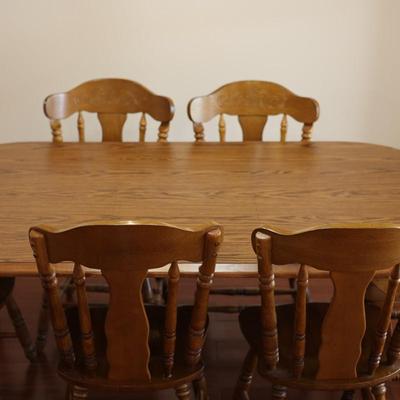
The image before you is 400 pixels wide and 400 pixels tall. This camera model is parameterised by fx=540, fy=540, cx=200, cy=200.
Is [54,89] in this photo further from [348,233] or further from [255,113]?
[348,233]

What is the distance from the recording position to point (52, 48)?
2.81 m

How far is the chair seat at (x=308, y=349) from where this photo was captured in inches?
51.4

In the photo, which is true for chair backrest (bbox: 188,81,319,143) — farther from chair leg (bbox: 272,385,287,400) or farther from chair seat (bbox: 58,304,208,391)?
chair leg (bbox: 272,385,287,400)

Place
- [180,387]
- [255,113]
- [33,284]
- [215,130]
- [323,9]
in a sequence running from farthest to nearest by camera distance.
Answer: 1. [215,130]
2. [323,9]
3. [33,284]
4. [255,113]
5. [180,387]

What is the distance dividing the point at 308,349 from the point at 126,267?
1.99ft

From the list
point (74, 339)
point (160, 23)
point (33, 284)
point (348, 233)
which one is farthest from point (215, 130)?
point (348, 233)

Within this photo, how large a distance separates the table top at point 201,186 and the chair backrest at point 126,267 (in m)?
0.13

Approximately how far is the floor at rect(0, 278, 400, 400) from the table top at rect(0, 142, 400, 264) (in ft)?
2.43

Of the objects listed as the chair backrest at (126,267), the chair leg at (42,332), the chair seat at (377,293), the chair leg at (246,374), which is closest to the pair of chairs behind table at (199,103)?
the chair leg at (42,332)

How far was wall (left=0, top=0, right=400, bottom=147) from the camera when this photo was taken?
9.03ft

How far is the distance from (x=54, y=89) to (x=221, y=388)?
1815 millimetres

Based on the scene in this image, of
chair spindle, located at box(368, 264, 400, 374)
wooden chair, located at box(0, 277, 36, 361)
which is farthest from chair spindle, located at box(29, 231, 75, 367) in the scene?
chair spindle, located at box(368, 264, 400, 374)

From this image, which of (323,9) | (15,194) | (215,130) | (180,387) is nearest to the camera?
(180,387)

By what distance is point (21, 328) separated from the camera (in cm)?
194
